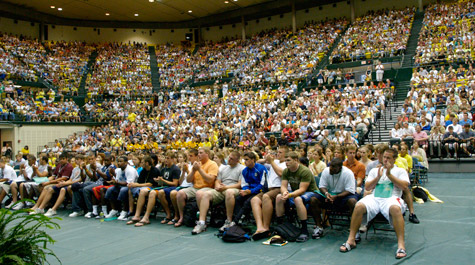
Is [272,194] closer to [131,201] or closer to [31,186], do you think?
[131,201]

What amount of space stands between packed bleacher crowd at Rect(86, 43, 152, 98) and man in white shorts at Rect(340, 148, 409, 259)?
27248mm

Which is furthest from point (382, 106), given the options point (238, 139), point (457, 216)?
point (457, 216)

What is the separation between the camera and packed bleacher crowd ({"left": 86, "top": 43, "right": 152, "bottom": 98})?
30703 mm

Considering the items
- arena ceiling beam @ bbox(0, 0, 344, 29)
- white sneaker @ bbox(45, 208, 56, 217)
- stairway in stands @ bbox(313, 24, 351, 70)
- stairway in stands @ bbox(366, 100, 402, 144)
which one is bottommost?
white sneaker @ bbox(45, 208, 56, 217)

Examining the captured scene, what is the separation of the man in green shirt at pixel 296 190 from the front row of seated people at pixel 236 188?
1cm

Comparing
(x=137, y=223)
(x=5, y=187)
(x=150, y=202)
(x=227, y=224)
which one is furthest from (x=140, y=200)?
(x=5, y=187)

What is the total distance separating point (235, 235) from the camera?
18.3 ft

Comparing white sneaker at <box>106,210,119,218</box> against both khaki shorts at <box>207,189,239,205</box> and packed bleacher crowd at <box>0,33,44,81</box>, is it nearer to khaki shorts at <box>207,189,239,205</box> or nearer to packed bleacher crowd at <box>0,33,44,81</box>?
khaki shorts at <box>207,189,239,205</box>

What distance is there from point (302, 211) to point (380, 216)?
1.10 metres

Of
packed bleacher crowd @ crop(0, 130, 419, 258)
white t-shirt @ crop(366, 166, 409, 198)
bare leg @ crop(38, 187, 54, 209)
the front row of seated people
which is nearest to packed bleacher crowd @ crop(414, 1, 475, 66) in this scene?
packed bleacher crowd @ crop(0, 130, 419, 258)

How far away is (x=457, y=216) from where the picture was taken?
6.32m

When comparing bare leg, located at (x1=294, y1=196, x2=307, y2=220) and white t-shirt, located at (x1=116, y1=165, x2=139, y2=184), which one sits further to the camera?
white t-shirt, located at (x1=116, y1=165, x2=139, y2=184)

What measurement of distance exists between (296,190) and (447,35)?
66.0 ft

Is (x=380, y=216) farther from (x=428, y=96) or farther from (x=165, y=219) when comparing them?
(x=428, y=96)
